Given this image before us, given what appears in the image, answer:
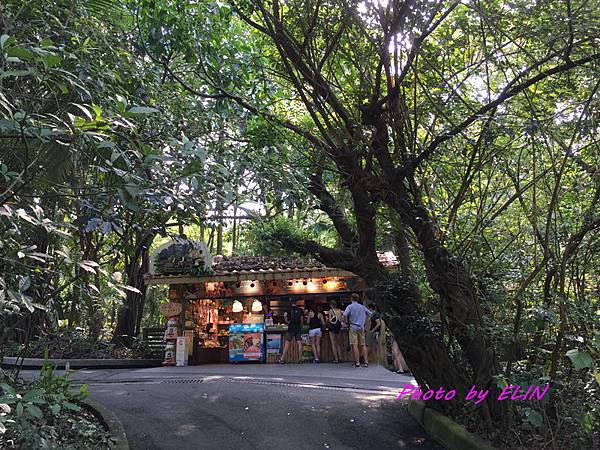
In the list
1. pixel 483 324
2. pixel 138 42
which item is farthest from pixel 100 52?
pixel 483 324

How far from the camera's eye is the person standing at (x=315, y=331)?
1214 cm

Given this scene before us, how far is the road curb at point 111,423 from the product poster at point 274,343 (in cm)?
679

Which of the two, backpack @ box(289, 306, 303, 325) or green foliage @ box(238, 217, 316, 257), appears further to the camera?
backpack @ box(289, 306, 303, 325)

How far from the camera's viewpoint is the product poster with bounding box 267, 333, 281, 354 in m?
12.6

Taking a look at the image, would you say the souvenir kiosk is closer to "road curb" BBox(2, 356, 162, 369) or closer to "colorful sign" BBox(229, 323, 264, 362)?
"colorful sign" BBox(229, 323, 264, 362)

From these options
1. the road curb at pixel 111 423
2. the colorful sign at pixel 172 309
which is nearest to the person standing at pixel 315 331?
the colorful sign at pixel 172 309

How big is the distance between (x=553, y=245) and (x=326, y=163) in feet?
11.1

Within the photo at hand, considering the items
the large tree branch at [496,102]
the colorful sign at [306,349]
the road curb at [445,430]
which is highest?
the large tree branch at [496,102]

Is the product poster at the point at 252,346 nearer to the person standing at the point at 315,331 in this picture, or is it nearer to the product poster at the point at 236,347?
the product poster at the point at 236,347

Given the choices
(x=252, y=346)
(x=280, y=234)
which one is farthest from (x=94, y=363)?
(x=280, y=234)

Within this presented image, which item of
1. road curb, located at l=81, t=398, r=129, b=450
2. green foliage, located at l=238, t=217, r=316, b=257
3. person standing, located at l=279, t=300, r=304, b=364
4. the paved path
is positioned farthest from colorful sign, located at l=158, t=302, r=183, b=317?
road curb, located at l=81, t=398, r=129, b=450

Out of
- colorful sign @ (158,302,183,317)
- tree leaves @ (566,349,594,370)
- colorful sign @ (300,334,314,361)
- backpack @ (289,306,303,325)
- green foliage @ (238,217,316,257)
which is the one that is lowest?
tree leaves @ (566,349,594,370)

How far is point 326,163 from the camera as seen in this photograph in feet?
23.5

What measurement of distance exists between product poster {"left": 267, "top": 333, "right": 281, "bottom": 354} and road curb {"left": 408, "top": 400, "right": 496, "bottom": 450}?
674 cm
